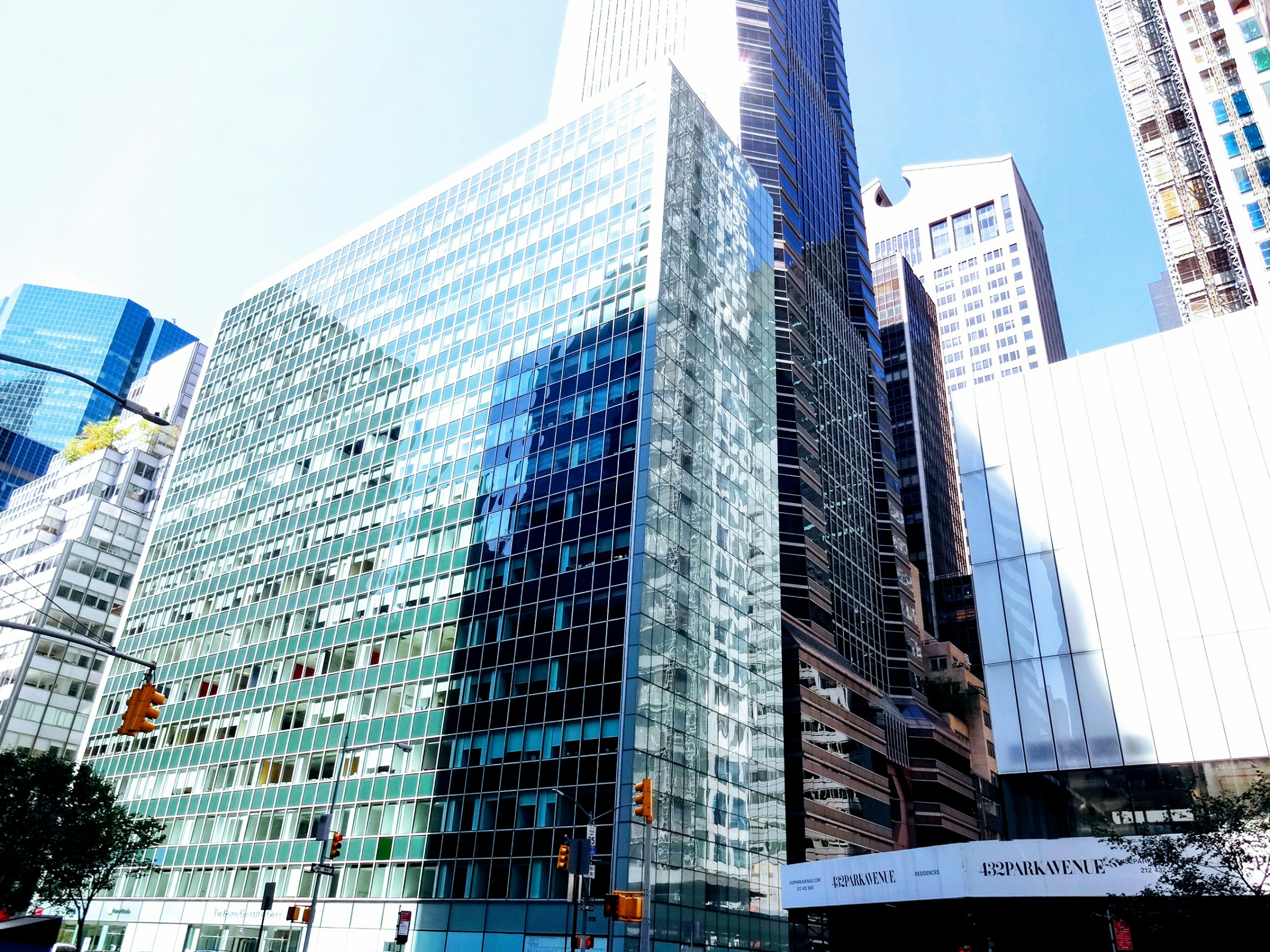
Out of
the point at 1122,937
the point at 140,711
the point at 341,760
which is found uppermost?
the point at 341,760

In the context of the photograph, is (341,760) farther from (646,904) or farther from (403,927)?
(646,904)

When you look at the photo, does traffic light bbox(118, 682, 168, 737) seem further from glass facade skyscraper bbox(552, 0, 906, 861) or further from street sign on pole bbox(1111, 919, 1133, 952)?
glass facade skyscraper bbox(552, 0, 906, 861)

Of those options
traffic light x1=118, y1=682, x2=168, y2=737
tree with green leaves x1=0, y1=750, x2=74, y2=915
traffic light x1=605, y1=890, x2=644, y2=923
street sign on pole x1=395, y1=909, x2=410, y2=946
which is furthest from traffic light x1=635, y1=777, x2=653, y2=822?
tree with green leaves x1=0, y1=750, x2=74, y2=915

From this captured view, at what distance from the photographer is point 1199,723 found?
35.7 m

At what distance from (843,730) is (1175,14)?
2562 inches

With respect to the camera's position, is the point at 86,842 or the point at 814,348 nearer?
the point at 86,842

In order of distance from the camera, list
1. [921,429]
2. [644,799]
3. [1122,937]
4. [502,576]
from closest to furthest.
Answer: [644,799], [1122,937], [502,576], [921,429]

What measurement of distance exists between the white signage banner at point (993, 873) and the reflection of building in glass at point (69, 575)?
2676 inches

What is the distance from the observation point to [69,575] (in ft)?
339

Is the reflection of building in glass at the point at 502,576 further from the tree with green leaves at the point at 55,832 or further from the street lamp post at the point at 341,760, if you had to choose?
the tree with green leaves at the point at 55,832

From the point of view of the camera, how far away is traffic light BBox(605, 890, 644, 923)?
30.7 metres

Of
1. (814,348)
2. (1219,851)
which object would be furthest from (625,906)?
(814,348)

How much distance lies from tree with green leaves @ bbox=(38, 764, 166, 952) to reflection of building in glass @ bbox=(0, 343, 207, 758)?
85.2ft

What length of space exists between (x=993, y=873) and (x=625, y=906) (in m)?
12.3
